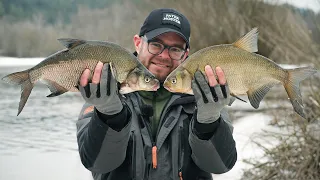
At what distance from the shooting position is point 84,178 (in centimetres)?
684

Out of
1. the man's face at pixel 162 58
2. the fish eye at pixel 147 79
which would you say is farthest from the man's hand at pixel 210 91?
the man's face at pixel 162 58

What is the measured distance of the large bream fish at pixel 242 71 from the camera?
2.54m

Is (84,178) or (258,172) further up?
(258,172)

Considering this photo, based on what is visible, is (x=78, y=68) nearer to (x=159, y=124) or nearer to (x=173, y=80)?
(x=173, y=80)

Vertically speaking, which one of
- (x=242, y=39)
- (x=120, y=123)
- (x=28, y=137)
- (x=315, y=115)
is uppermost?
(x=242, y=39)

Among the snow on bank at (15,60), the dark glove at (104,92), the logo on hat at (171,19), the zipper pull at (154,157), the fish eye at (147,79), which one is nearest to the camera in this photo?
the dark glove at (104,92)

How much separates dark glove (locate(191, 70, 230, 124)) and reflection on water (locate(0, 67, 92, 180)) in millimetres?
4869

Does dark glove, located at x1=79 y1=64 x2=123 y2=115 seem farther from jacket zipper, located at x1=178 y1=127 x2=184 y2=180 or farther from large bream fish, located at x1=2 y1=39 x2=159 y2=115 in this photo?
jacket zipper, located at x1=178 y1=127 x2=184 y2=180

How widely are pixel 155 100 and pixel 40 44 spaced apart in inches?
1476

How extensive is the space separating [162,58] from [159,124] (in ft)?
1.45

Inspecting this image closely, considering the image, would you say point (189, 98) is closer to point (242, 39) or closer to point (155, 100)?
point (155, 100)

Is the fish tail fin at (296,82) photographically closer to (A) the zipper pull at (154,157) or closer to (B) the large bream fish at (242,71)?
(B) the large bream fish at (242,71)

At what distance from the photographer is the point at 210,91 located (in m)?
2.55

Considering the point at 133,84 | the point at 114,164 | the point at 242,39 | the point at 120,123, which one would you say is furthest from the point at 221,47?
the point at 114,164
